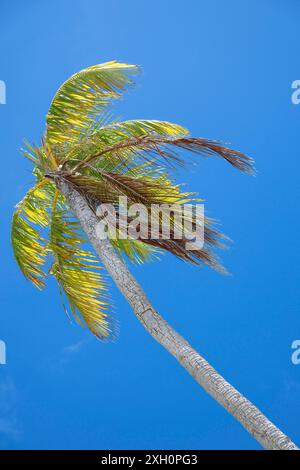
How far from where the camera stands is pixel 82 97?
32.6 ft

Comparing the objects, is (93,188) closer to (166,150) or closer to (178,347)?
(166,150)

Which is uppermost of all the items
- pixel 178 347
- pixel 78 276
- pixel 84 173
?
pixel 84 173

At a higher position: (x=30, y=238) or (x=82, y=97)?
(x=82, y=97)

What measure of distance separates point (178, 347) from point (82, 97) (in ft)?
14.5

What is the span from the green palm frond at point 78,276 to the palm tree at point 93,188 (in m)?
0.01

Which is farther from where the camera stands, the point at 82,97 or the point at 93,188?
the point at 82,97

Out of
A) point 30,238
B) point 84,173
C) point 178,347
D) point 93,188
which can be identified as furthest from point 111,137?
point 178,347

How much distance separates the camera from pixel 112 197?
883cm

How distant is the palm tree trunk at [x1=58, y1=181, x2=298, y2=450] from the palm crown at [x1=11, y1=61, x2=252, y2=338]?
0.32m

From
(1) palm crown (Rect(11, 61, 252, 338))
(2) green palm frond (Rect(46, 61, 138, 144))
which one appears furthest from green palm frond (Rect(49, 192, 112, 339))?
(2) green palm frond (Rect(46, 61, 138, 144))

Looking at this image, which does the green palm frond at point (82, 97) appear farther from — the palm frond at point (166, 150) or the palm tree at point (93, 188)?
the palm frond at point (166, 150)
